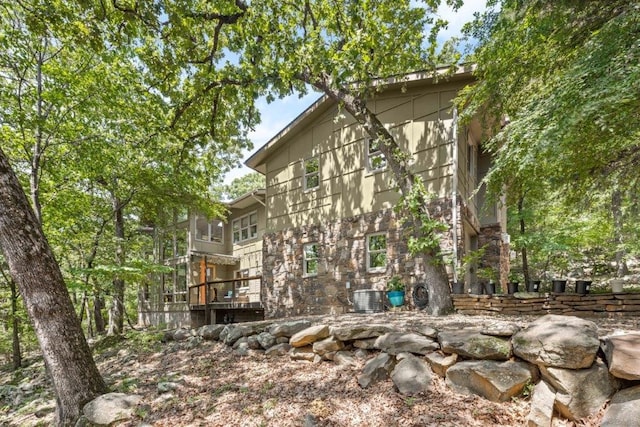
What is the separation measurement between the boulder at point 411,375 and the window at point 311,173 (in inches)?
288

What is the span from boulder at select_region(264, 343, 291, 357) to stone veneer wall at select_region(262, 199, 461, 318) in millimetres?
3732

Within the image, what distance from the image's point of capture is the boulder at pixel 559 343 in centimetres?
320

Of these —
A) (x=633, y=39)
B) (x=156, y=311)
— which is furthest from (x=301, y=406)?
(x=156, y=311)

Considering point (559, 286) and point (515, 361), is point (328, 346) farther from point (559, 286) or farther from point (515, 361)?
point (559, 286)

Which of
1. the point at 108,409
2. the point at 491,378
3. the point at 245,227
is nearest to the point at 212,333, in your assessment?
the point at 108,409

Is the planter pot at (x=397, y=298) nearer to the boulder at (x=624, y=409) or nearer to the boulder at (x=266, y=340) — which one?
the boulder at (x=266, y=340)

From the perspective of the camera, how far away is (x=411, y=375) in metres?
3.92

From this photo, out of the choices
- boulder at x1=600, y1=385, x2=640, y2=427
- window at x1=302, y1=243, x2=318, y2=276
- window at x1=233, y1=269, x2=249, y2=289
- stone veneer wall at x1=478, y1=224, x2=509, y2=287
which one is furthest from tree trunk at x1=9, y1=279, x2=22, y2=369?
stone veneer wall at x1=478, y1=224, x2=509, y2=287

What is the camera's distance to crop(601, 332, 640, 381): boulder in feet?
9.53

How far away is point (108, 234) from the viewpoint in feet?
39.7

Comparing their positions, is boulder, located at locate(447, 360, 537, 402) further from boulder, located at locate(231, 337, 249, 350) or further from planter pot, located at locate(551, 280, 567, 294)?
planter pot, located at locate(551, 280, 567, 294)

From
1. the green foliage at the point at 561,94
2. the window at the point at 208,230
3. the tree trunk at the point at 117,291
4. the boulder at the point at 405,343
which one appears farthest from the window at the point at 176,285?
the green foliage at the point at 561,94

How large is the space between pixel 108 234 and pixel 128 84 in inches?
211

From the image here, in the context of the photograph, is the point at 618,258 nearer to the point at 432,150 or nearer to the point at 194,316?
the point at 432,150
